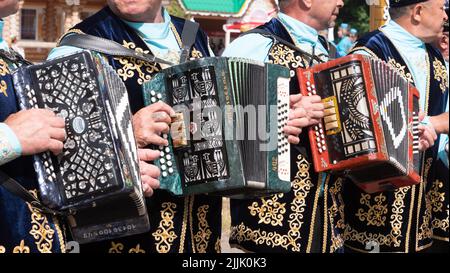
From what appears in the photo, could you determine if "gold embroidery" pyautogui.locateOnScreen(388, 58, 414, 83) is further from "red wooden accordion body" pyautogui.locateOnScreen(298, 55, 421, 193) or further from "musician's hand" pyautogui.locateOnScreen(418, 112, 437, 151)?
"red wooden accordion body" pyautogui.locateOnScreen(298, 55, 421, 193)

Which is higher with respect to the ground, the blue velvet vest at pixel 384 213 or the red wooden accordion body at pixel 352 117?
the red wooden accordion body at pixel 352 117

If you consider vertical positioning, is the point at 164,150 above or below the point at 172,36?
below

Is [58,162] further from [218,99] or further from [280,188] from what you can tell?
[280,188]

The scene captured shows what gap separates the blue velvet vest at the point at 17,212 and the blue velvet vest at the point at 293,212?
1515 millimetres

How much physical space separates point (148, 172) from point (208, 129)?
1.02 ft

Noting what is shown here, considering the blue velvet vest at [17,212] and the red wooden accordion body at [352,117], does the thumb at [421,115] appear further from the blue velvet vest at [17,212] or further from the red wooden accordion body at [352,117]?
the blue velvet vest at [17,212]

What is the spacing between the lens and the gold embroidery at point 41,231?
310 centimetres

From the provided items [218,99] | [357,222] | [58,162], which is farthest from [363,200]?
[58,162]

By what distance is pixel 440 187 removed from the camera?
18.1 ft

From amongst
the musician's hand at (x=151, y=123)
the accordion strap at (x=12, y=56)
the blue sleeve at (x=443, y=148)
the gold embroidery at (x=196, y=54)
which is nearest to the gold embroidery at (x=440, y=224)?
the blue sleeve at (x=443, y=148)

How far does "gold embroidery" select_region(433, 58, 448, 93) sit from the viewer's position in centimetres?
528

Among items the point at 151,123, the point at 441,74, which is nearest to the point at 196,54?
the point at 151,123

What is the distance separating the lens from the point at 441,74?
210 inches
